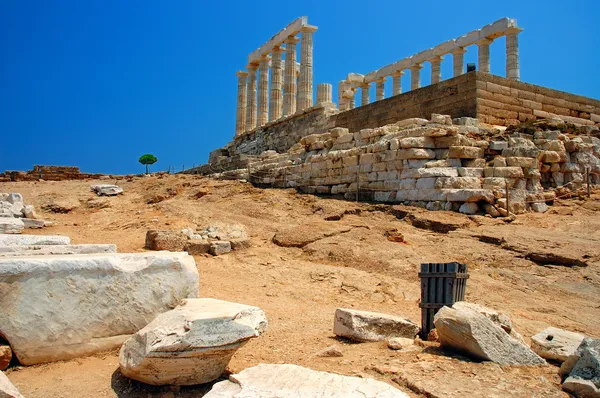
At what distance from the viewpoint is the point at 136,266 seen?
4109mm

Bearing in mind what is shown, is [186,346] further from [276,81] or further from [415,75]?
[276,81]

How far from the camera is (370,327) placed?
463cm

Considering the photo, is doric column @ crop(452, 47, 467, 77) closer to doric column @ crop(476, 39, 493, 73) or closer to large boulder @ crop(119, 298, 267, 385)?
doric column @ crop(476, 39, 493, 73)

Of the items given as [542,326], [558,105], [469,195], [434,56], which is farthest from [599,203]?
[434,56]

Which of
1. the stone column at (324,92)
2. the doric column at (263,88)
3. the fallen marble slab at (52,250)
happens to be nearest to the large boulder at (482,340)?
the fallen marble slab at (52,250)

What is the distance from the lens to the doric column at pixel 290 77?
27453mm

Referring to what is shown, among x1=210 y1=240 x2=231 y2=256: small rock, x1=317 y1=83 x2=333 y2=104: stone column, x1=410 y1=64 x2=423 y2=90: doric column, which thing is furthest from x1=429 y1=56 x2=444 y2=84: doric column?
x1=210 y1=240 x2=231 y2=256: small rock

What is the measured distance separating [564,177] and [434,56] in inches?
602

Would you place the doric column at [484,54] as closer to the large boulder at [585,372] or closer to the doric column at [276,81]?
the doric column at [276,81]

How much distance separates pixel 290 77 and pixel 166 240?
2059 cm

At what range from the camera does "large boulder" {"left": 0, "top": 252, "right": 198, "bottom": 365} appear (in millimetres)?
3643

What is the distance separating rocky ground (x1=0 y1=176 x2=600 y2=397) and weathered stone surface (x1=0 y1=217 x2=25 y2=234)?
0.94 m

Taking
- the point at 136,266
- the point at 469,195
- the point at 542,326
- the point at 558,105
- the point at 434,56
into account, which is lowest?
the point at 542,326

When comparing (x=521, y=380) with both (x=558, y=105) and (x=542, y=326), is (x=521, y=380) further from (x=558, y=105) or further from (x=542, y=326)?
(x=558, y=105)
